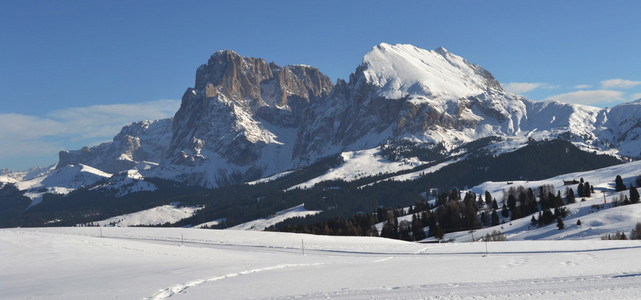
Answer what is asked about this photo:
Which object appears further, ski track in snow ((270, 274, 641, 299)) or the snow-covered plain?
the snow-covered plain

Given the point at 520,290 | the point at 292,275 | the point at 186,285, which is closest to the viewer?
the point at 520,290

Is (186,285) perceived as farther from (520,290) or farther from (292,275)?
(520,290)

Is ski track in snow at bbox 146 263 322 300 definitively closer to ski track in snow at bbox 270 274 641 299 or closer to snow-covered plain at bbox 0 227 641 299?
snow-covered plain at bbox 0 227 641 299

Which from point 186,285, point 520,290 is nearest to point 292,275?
point 186,285

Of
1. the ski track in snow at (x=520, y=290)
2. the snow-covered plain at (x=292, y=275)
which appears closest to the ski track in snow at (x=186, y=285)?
the snow-covered plain at (x=292, y=275)

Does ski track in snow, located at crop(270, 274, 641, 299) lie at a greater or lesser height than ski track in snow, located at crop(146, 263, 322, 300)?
lesser

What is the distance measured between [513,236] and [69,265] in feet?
358

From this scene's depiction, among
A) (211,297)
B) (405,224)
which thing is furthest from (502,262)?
(405,224)

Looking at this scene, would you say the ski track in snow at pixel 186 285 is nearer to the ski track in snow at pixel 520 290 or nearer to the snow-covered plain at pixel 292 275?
the snow-covered plain at pixel 292 275

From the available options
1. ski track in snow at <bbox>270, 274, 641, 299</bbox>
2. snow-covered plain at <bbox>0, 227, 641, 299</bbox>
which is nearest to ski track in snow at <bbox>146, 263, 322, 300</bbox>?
snow-covered plain at <bbox>0, 227, 641, 299</bbox>

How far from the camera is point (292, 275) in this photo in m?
36.9

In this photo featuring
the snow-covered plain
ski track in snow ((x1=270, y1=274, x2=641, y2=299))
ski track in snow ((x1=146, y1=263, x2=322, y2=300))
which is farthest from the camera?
ski track in snow ((x1=146, y1=263, x2=322, y2=300))

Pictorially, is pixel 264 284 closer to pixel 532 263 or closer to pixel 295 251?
pixel 532 263

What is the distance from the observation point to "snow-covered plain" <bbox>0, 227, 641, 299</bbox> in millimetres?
27062
